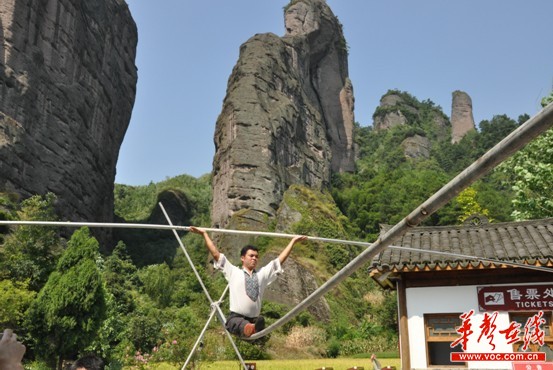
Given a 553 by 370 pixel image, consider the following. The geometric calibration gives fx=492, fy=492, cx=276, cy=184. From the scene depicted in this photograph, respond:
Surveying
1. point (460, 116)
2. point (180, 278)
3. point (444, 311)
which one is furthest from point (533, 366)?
point (460, 116)

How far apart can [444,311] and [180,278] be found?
37.6 meters

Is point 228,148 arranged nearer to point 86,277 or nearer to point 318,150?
point 318,150

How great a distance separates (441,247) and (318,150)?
48.8 meters

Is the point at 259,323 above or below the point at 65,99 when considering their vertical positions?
below

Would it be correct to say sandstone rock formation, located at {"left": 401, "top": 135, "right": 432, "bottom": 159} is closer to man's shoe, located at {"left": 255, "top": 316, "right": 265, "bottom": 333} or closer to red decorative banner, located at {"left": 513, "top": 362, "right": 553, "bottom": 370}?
red decorative banner, located at {"left": 513, "top": 362, "right": 553, "bottom": 370}

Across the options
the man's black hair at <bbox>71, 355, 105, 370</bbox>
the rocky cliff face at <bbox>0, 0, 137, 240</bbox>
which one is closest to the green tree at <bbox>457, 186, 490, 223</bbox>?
the rocky cliff face at <bbox>0, 0, 137, 240</bbox>

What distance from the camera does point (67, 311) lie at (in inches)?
899

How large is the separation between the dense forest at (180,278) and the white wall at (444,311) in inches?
297

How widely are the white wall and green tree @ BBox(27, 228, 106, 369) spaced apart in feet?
56.2

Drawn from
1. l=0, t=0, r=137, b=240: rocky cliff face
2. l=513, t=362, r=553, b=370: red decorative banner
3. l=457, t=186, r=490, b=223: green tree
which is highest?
l=0, t=0, r=137, b=240: rocky cliff face

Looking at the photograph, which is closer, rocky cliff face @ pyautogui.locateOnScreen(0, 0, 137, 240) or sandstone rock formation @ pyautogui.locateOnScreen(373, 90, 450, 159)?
rocky cliff face @ pyautogui.locateOnScreen(0, 0, 137, 240)

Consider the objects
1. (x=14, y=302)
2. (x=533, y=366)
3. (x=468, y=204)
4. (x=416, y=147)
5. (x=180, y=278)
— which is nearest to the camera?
(x=533, y=366)

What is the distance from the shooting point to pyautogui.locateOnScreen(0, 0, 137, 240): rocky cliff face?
35281mm

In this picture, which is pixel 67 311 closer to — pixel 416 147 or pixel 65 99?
pixel 65 99
